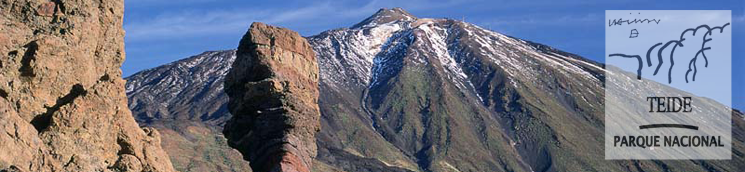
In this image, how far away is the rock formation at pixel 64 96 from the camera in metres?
17.2

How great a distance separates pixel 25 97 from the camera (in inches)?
723

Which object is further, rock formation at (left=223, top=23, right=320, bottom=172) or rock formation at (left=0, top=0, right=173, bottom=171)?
rock formation at (left=223, top=23, right=320, bottom=172)

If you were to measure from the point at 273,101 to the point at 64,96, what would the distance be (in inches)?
311

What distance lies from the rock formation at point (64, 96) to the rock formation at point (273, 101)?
561 centimetres

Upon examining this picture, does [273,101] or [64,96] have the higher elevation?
[64,96]

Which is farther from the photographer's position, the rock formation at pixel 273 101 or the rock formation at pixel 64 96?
the rock formation at pixel 273 101

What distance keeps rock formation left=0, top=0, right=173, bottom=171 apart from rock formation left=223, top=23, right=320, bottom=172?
561 centimetres

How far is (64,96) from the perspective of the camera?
19188 millimetres

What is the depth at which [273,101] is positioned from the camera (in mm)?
26516

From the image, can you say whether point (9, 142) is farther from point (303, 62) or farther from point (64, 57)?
point (303, 62)

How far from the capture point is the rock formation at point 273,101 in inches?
1036

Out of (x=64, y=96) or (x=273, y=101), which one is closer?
(x=64, y=96)

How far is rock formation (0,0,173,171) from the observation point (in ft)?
56.4

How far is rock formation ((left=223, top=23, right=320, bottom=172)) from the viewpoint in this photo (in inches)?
1036
